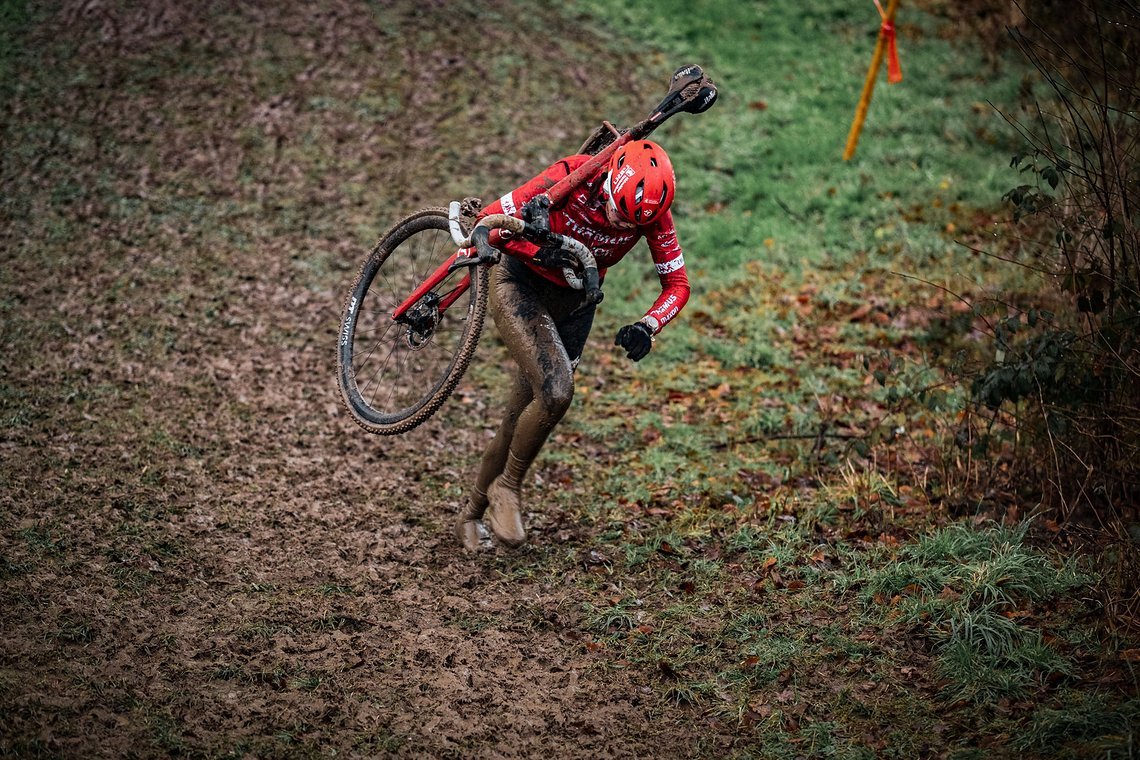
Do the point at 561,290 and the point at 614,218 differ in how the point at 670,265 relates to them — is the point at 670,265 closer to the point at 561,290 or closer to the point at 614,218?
the point at 614,218

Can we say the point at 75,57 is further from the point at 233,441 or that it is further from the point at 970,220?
the point at 970,220

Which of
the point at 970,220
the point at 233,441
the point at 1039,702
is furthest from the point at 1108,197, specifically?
the point at 233,441

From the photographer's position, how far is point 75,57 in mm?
11641

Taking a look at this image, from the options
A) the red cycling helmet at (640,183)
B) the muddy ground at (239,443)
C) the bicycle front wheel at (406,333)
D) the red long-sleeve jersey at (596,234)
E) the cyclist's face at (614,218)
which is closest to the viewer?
the muddy ground at (239,443)

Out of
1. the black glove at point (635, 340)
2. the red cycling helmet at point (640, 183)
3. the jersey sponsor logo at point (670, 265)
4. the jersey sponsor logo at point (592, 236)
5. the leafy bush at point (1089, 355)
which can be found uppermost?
the red cycling helmet at point (640, 183)

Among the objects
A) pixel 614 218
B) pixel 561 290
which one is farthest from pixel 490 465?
pixel 614 218

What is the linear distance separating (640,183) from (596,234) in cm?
52

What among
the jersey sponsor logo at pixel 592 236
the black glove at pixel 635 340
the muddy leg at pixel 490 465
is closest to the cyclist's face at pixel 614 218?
the jersey sponsor logo at pixel 592 236

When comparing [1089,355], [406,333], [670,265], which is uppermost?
[670,265]

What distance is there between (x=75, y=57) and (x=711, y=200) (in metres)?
8.03

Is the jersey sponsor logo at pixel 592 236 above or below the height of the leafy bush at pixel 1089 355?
above

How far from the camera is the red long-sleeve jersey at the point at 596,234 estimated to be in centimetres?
542

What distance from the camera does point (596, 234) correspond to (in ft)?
18.0

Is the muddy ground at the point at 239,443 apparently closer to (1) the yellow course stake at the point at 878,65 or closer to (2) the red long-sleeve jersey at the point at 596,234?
(2) the red long-sleeve jersey at the point at 596,234
